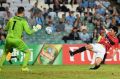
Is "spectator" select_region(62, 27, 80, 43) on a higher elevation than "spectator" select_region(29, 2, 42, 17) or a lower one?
lower

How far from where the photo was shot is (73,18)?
29.9m

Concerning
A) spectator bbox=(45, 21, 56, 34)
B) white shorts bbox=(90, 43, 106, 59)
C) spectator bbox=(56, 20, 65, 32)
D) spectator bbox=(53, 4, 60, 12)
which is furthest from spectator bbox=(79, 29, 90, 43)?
white shorts bbox=(90, 43, 106, 59)

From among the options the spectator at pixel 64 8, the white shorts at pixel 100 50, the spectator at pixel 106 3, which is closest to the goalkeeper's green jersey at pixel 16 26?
the white shorts at pixel 100 50

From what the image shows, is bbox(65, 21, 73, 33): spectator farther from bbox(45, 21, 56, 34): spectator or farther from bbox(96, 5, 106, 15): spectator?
bbox(96, 5, 106, 15): spectator

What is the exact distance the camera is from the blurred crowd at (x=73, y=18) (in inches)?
1143

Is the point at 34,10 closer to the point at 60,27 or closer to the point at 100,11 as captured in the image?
the point at 60,27

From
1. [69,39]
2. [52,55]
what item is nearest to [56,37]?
[69,39]

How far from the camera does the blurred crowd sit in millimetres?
29031

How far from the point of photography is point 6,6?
1179 inches

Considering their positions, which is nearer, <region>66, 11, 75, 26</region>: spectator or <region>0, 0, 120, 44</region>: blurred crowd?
<region>0, 0, 120, 44</region>: blurred crowd

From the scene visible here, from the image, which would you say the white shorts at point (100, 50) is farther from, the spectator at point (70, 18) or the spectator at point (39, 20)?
the spectator at point (70, 18)

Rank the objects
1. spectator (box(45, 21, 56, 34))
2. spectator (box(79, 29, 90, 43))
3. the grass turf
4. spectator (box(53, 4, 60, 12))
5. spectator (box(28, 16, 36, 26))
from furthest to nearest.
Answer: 1. spectator (box(53, 4, 60, 12))
2. spectator (box(28, 16, 36, 26))
3. spectator (box(45, 21, 56, 34))
4. spectator (box(79, 29, 90, 43))
5. the grass turf

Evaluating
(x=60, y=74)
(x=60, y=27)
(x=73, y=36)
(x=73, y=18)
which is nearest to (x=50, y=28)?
(x=60, y=27)

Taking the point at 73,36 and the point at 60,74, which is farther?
the point at 73,36
